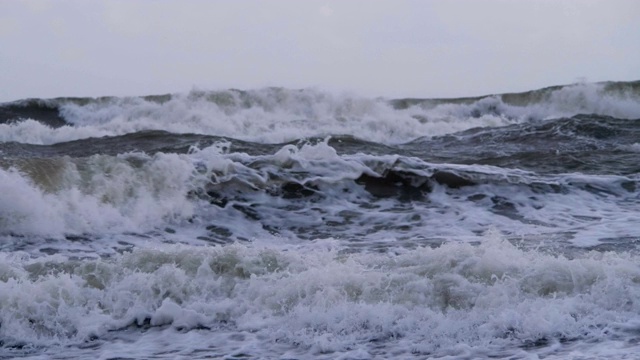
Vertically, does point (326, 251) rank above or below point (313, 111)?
below

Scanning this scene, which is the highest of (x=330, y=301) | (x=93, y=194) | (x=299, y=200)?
(x=93, y=194)

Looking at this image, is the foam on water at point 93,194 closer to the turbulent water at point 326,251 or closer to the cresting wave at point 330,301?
the turbulent water at point 326,251

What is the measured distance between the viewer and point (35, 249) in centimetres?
752

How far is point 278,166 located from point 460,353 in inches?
240

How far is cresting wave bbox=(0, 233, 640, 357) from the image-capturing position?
4977 millimetres

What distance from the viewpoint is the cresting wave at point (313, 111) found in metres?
20.5

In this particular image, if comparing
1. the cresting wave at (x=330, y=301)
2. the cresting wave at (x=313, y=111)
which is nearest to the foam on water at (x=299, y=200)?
the cresting wave at (x=330, y=301)

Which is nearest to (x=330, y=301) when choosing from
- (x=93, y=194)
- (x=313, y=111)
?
(x=93, y=194)

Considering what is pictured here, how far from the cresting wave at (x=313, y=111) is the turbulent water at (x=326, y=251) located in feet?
14.0

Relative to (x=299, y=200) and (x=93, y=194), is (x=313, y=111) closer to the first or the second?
(x=299, y=200)

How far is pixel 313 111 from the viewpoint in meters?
25.1

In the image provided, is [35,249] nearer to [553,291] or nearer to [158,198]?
[158,198]

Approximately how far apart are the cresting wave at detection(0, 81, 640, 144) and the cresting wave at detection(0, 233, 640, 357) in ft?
43.3

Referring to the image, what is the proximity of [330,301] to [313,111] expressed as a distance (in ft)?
64.9
